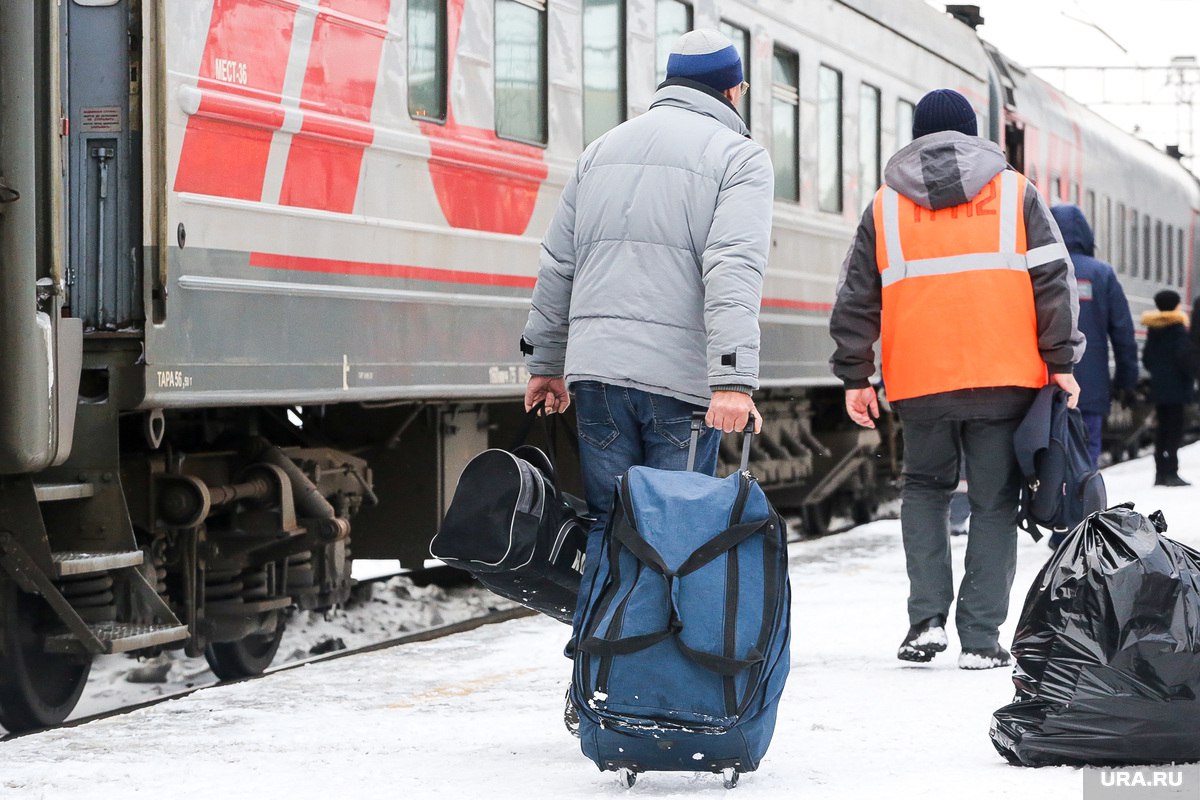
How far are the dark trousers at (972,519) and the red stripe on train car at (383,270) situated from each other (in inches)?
77.7

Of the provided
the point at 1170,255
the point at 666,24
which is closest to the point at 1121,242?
the point at 1170,255

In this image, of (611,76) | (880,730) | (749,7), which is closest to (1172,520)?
(749,7)

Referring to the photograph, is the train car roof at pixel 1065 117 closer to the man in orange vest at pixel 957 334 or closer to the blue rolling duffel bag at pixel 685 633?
the man in orange vest at pixel 957 334

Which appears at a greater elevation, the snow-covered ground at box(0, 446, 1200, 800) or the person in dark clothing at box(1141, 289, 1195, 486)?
the person in dark clothing at box(1141, 289, 1195, 486)

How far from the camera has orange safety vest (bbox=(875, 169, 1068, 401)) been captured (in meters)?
5.72

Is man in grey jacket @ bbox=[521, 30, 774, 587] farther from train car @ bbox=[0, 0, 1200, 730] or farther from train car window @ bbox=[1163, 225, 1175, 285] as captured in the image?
train car window @ bbox=[1163, 225, 1175, 285]

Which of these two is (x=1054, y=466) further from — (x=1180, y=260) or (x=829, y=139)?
(x=1180, y=260)

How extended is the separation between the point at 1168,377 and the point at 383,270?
10760mm

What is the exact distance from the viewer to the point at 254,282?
6156mm

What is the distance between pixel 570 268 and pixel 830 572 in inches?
175

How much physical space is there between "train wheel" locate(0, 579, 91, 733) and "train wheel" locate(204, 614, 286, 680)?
3.00 feet

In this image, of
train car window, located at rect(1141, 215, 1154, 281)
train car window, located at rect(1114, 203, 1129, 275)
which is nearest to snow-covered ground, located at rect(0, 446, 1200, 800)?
train car window, located at rect(1114, 203, 1129, 275)

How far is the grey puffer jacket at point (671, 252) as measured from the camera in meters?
4.45

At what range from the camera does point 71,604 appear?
19.2 ft
